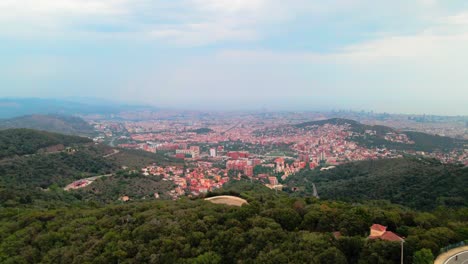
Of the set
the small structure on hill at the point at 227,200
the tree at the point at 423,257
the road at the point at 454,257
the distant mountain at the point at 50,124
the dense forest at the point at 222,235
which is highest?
the tree at the point at 423,257

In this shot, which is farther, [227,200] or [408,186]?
[408,186]

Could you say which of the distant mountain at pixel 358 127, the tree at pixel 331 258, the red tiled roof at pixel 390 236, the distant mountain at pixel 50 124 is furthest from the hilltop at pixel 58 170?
the distant mountain at pixel 358 127

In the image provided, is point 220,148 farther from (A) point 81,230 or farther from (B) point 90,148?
(A) point 81,230

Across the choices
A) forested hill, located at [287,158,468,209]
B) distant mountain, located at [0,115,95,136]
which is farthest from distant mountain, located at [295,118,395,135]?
distant mountain, located at [0,115,95,136]

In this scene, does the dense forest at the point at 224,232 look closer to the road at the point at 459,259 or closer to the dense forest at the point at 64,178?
the road at the point at 459,259

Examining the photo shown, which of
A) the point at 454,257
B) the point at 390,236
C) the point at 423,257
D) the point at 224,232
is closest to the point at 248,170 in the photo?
the point at 224,232

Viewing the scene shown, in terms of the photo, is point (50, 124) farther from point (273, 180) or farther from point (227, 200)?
point (227, 200)
